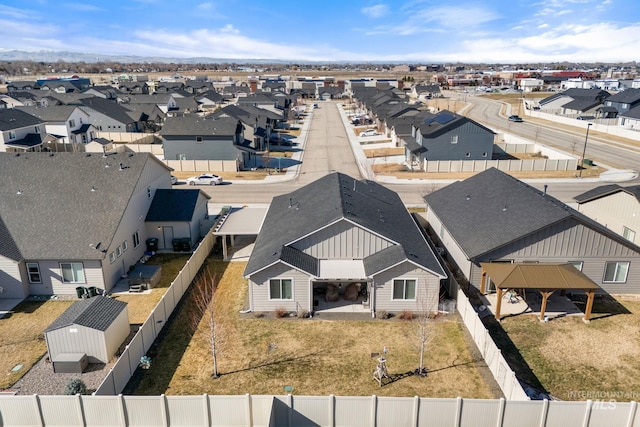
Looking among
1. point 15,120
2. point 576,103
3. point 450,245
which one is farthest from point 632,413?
point 576,103

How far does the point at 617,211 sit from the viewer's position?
33.8m

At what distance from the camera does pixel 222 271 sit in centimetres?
3222

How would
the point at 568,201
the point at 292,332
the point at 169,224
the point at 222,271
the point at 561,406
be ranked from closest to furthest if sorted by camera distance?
the point at 561,406 < the point at 292,332 < the point at 222,271 < the point at 169,224 < the point at 568,201

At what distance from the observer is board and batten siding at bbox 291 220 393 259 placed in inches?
1072

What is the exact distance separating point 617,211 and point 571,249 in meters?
9.65

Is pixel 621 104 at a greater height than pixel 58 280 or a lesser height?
greater

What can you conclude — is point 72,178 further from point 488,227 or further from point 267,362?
point 488,227

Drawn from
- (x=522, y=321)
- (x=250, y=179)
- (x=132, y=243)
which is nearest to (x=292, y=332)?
(x=522, y=321)

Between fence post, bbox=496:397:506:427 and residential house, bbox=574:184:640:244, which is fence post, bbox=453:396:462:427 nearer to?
fence post, bbox=496:397:506:427

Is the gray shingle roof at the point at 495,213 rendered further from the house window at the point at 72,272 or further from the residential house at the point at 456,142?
the residential house at the point at 456,142

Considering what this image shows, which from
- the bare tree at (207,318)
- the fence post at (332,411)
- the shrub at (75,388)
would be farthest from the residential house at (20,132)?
the fence post at (332,411)

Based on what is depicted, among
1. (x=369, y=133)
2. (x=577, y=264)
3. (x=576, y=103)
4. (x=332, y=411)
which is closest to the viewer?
(x=332, y=411)

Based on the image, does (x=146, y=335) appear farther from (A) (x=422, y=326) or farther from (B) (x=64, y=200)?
(B) (x=64, y=200)

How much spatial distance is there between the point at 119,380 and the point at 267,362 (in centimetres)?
652
